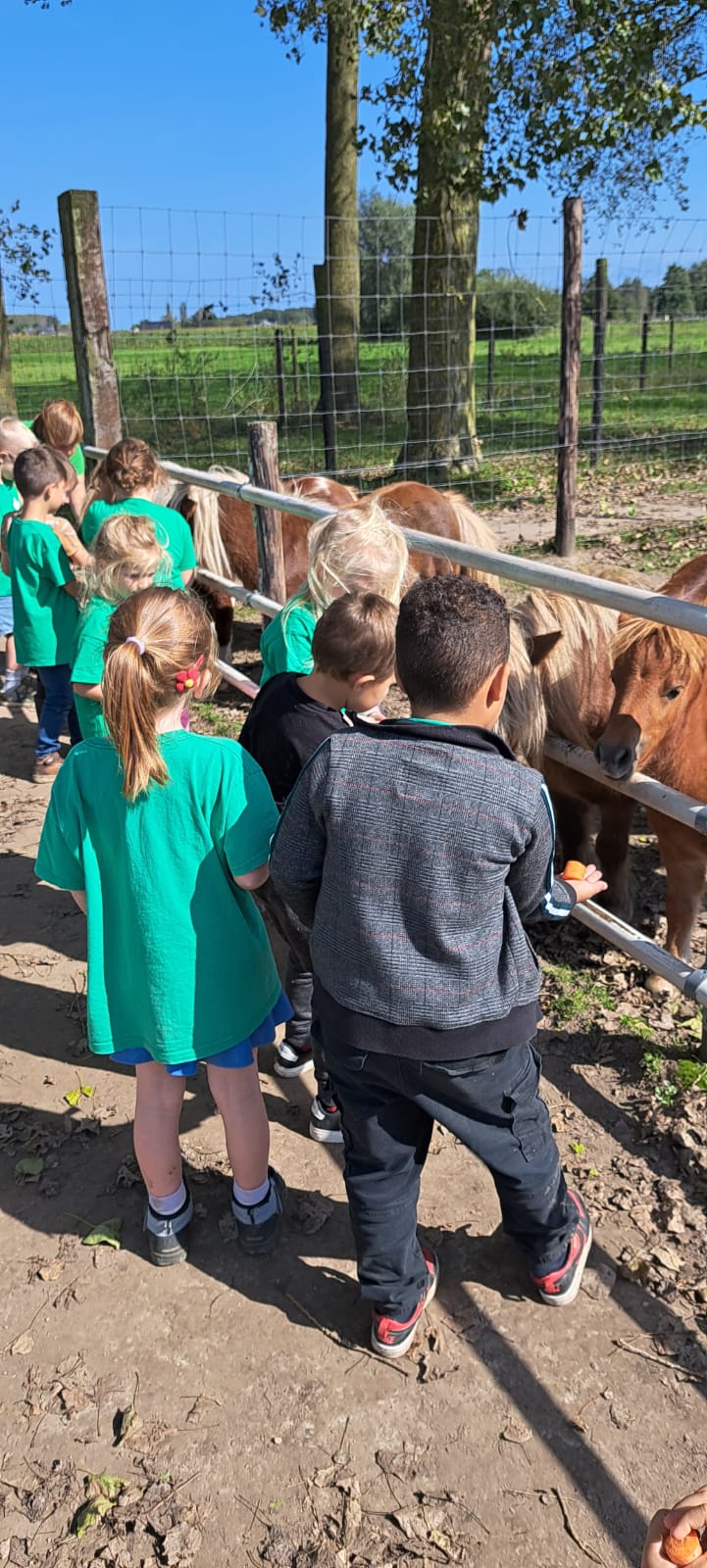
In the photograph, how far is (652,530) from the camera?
9398mm

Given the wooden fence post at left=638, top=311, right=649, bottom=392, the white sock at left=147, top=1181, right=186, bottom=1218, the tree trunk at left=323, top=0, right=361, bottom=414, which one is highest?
the tree trunk at left=323, top=0, right=361, bottom=414

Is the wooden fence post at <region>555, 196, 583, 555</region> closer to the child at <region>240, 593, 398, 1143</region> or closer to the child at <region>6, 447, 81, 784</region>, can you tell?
the child at <region>6, 447, 81, 784</region>

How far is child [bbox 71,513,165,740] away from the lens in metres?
3.21

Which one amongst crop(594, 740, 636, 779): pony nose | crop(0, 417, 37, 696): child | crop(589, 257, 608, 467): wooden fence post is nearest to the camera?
crop(594, 740, 636, 779): pony nose

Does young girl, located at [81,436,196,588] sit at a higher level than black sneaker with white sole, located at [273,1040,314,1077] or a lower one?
higher

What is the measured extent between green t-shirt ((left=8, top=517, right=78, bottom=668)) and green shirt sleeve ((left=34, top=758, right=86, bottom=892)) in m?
2.67

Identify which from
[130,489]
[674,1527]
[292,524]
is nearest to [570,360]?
[292,524]

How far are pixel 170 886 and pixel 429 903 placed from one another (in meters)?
0.61

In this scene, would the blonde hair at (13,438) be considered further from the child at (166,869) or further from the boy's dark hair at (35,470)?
the child at (166,869)

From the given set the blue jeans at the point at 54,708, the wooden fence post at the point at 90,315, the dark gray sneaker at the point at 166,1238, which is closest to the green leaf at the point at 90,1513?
the dark gray sneaker at the point at 166,1238

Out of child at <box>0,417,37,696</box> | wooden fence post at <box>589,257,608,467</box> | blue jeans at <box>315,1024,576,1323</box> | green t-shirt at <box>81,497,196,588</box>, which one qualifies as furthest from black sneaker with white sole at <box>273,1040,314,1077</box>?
wooden fence post at <box>589,257,608,467</box>

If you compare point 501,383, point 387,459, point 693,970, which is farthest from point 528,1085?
point 501,383

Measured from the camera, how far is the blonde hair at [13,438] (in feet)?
18.9

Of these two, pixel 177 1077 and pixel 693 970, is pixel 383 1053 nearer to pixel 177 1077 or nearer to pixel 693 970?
pixel 177 1077
